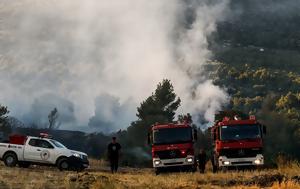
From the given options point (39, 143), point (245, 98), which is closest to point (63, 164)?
point (39, 143)

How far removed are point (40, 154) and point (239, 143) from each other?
10120 mm

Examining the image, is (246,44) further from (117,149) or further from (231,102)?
(117,149)

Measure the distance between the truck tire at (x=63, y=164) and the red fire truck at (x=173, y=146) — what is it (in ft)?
14.3

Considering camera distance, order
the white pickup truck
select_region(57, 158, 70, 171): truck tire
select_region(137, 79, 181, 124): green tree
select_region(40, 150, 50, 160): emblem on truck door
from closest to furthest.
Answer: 1. select_region(57, 158, 70, 171): truck tire
2. the white pickup truck
3. select_region(40, 150, 50, 160): emblem on truck door
4. select_region(137, 79, 181, 124): green tree

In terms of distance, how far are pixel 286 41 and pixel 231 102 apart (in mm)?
70100

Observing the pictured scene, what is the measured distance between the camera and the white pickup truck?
87.6 feet

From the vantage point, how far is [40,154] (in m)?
26.9

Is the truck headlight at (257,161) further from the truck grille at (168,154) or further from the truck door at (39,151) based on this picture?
the truck door at (39,151)

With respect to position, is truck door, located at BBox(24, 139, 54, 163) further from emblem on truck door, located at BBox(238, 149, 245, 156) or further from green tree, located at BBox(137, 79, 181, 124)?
green tree, located at BBox(137, 79, 181, 124)

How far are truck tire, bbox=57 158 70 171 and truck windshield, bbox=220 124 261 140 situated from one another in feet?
26.0

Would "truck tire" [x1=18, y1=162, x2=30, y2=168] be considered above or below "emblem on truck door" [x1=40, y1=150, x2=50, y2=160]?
below

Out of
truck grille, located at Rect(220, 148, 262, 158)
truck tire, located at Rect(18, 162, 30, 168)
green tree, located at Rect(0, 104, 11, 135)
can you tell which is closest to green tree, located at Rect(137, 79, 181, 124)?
green tree, located at Rect(0, 104, 11, 135)

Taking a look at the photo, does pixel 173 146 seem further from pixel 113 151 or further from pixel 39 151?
pixel 39 151

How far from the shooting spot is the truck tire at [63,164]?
26462 millimetres
